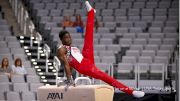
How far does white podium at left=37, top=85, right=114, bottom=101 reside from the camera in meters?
8.09

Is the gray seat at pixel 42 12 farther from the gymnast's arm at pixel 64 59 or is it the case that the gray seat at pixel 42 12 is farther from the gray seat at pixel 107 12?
the gymnast's arm at pixel 64 59

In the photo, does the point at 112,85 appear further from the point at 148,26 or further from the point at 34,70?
the point at 148,26

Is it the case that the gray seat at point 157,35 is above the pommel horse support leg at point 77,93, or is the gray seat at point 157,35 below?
above

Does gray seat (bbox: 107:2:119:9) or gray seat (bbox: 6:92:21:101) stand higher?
gray seat (bbox: 107:2:119:9)

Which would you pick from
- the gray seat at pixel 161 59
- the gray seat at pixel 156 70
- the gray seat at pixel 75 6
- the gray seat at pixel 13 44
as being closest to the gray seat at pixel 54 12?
the gray seat at pixel 75 6

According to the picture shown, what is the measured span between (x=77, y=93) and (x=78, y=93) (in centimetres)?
1

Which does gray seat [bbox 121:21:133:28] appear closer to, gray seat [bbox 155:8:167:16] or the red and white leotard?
gray seat [bbox 155:8:167:16]

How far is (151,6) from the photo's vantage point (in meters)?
18.6

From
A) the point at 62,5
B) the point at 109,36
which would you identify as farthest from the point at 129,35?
the point at 62,5

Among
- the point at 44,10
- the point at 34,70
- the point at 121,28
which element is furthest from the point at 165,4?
the point at 34,70

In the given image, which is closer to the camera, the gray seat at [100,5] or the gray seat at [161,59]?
the gray seat at [161,59]

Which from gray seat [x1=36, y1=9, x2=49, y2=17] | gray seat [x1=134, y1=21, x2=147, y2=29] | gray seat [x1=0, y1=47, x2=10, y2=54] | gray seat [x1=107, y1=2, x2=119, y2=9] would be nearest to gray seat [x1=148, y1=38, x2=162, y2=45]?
gray seat [x1=134, y1=21, x2=147, y2=29]

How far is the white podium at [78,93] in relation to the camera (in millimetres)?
8086

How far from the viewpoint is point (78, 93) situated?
26.7 ft
